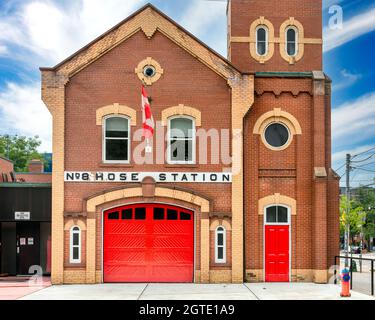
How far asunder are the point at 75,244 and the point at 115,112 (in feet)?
15.8

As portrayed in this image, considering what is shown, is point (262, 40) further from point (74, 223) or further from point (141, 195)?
point (74, 223)

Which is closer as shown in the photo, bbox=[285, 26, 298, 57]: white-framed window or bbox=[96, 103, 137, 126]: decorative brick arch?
bbox=[96, 103, 137, 126]: decorative brick arch

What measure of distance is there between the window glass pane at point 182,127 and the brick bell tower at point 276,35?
3.60m

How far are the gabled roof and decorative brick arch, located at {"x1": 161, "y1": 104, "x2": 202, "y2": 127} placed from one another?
1.67 m

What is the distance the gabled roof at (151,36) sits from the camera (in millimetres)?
16031

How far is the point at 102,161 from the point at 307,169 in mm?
7416

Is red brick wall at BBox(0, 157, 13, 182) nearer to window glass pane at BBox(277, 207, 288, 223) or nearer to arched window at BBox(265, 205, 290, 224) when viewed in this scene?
arched window at BBox(265, 205, 290, 224)

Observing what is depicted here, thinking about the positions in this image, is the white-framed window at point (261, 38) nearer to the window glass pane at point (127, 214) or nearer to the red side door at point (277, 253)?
the red side door at point (277, 253)

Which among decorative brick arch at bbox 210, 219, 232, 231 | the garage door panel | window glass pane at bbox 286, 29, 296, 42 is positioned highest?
window glass pane at bbox 286, 29, 296, 42

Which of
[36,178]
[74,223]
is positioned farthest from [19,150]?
[74,223]

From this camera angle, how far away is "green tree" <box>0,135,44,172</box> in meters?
50.7

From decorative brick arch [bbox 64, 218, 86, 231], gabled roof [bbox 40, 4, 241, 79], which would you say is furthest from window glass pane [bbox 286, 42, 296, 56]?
decorative brick arch [bbox 64, 218, 86, 231]

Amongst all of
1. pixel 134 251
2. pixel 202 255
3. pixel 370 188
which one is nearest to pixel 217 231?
pixel 202 255

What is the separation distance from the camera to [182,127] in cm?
1627
